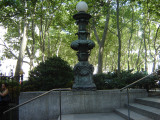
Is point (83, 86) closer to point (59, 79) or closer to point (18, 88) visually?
point (59, 79)

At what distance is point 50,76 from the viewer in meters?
8.70

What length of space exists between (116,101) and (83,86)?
149 centimetres

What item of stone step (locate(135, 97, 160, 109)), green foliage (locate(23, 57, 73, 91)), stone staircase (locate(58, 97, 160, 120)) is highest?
green foliage (locate(23, 57, 73, 91))

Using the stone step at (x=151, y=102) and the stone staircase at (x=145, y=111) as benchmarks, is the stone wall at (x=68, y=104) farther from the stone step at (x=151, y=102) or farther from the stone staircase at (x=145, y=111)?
the stone step at (x=151, y=102)

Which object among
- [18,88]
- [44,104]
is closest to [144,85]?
[44,104]

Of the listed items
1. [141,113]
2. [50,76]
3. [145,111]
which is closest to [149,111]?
[145,111]

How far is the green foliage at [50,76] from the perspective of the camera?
8.59m

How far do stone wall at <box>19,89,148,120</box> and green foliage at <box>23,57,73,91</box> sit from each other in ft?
6.16

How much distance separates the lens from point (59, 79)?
8883 millimetres

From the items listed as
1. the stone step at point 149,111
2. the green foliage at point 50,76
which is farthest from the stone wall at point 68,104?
the green foliage at point 50,76

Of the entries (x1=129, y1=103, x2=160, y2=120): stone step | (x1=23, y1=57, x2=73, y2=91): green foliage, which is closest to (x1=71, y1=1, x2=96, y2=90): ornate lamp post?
(x1=129, y1=103, x2=160, y2=120): stone step

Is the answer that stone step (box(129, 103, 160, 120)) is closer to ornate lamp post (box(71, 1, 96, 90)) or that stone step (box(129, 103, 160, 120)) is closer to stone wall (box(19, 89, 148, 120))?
stone wall (box(19, 89, 148, 120))

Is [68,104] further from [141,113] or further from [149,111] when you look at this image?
[149,111]

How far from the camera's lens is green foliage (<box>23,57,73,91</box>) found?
859 centimetres
